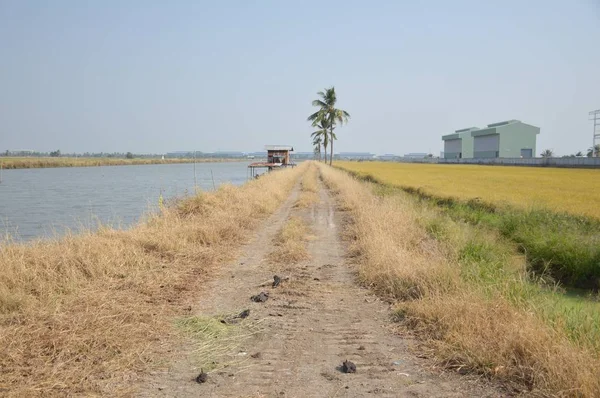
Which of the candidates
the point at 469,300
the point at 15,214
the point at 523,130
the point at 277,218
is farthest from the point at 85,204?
the point at 523,130

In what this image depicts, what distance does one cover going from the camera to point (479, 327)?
179 inches

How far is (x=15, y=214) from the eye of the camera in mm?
19750

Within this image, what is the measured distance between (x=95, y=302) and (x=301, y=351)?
2.52 metres

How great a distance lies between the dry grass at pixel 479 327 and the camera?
142 inches

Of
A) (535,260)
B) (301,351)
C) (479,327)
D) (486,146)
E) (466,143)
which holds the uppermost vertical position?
(466,143)

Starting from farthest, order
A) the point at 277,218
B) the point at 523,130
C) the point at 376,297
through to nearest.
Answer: the point at 523,130 < the point at 277,218 < the point at 376,297

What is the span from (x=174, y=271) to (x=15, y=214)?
16.2 m

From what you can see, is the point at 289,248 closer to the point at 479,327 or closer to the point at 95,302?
the point at 95,302

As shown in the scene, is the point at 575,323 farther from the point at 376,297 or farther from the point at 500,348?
the point at 376,297

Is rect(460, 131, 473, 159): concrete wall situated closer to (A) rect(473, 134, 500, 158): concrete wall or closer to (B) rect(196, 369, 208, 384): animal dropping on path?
(A) rect(473, 134, 500, 158): concrete wall

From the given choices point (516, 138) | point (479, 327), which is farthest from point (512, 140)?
point (479, 327)

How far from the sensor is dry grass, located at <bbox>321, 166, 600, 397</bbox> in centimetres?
360

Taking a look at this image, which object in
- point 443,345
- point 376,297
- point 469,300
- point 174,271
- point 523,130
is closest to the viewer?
point 443,345

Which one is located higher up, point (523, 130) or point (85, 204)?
point (523, 130)
